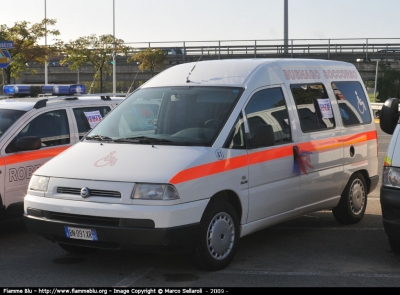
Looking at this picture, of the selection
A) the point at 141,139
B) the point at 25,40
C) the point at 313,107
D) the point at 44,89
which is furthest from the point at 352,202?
the point at 25,40

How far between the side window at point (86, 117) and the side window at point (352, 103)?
3.06 meters

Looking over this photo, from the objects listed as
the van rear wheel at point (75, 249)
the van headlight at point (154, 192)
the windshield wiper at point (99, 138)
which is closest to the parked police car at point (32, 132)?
the windshield wiper at point (99, 138)

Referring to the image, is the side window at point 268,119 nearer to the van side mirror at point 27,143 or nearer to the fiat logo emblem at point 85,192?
the fiat logo emblem at point 85,192

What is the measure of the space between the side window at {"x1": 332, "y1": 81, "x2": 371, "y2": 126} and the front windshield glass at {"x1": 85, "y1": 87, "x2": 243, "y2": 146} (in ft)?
6.67

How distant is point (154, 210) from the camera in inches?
237

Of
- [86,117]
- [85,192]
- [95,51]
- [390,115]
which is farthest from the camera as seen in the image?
[95,51]

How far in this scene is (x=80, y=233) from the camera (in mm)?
6277

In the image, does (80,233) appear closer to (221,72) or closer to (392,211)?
(221,72)

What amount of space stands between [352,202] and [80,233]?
151 inches

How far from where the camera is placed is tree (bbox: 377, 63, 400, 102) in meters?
49.3

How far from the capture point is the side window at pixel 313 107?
7.90m

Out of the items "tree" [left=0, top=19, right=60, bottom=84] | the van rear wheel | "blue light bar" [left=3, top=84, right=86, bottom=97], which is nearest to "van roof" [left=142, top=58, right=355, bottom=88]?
the van rear wheel

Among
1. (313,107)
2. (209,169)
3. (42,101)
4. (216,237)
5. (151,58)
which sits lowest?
(216,237)

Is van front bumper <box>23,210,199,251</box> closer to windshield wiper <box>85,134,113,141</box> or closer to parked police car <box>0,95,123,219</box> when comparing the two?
windshield wiper <box>85,134,113,141</box>
